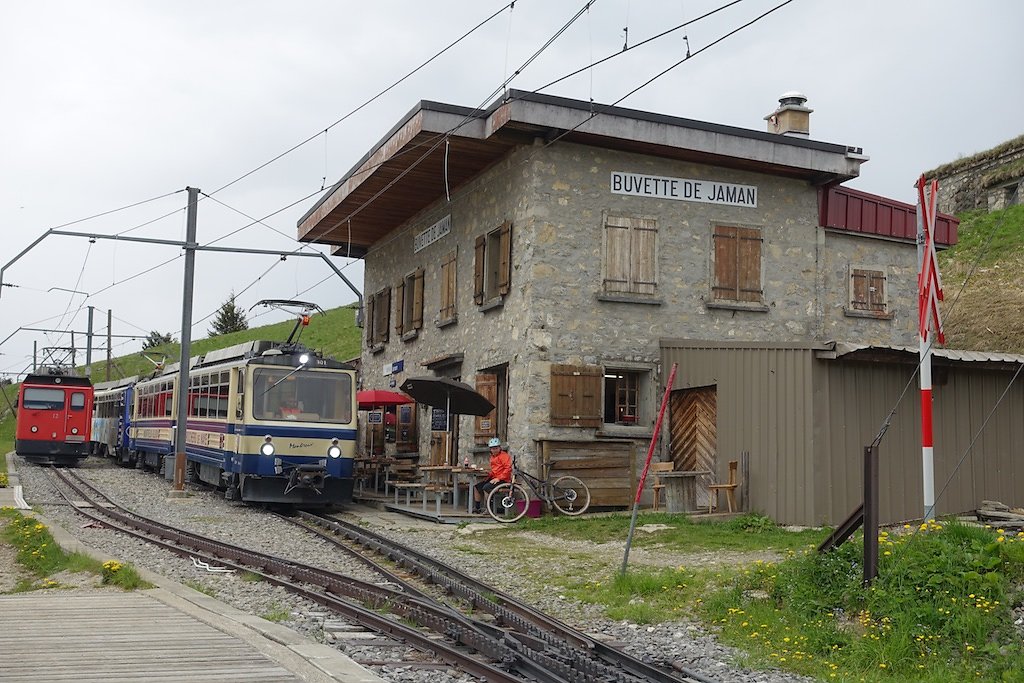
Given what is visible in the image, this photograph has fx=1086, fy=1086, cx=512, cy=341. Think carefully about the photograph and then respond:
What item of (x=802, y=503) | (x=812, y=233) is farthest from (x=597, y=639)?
(x=812, y=233)

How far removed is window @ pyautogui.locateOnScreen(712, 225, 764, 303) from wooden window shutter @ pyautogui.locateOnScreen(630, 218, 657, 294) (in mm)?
1295

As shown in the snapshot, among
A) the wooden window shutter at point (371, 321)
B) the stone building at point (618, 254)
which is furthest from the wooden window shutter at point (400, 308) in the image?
the stone building at point (618, 254)

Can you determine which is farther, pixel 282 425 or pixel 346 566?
pixel 282 425

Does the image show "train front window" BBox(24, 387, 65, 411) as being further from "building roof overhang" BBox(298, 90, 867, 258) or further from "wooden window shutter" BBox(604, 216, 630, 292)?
"wooden window shutter" BBox(604, 216, 630, 292)

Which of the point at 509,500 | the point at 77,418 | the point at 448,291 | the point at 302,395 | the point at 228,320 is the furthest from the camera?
the point at 228,320

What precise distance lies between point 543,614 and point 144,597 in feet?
11.0

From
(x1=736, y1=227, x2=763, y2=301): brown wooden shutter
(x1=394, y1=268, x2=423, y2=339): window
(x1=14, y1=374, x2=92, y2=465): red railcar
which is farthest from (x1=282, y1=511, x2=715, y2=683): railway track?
(x1=14, y1=374, x2=92, y2=465): red railcar

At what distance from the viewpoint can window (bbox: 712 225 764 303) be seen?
66.8ft

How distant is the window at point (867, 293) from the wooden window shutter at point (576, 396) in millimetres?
5746

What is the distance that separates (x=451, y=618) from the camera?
8820 millimetres

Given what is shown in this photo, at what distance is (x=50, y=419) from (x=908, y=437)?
2665cm

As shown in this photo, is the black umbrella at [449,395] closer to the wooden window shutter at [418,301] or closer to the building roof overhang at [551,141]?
the building roof overhang at [551,141]

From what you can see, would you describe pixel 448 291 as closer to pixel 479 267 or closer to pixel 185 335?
pixel 479 267

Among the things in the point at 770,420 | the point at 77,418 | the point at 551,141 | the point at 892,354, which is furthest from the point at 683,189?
the point at 77,418
